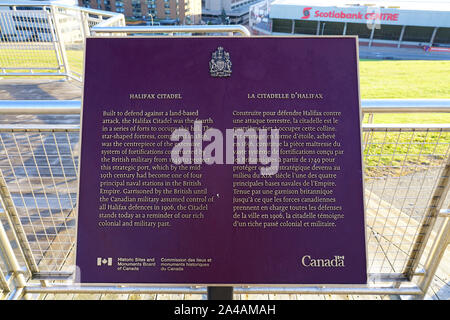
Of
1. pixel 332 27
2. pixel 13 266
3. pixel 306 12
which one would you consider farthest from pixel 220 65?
pixel 332 27

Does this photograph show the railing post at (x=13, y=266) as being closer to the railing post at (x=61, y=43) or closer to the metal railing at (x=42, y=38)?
the metal railing at (x=42, y=38)

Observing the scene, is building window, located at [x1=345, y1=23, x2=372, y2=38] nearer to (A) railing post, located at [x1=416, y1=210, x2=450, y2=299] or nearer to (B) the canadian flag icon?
(A) railing post, located at [x1=416, y1=210, x2=450, y2=299]

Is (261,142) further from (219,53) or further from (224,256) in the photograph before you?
(224,256)

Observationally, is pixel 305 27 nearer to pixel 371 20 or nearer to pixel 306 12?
pixel 306 12

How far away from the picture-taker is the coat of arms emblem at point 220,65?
2.06 m

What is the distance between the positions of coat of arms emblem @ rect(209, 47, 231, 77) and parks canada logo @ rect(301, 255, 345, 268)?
138 cm

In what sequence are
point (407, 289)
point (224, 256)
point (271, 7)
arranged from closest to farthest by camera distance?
point (224, 256), point (407, 289), point (271, 7)

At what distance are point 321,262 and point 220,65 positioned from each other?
1516 millimetres

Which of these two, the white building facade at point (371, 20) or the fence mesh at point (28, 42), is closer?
the fence mesh at point (28, 42)

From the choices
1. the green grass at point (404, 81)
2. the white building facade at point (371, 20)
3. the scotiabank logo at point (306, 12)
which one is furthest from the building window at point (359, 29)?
the green grass at point (404, 81)

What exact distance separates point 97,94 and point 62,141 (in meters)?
3.90

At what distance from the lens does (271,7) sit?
150 feet

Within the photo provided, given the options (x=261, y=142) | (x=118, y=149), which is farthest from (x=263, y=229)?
(x=118, y=149)

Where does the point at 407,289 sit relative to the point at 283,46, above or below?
below
